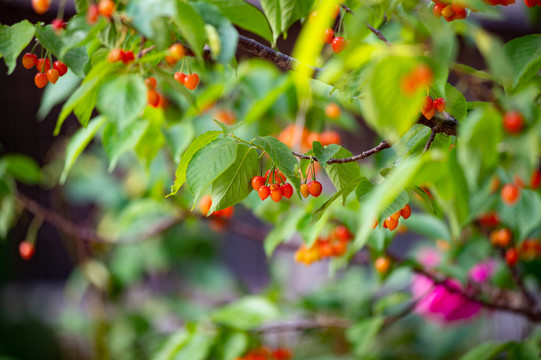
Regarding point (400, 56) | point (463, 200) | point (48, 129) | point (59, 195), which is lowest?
point (48, 129)

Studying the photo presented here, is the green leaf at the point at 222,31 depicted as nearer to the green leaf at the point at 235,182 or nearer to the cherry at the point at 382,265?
the green leaf at the point at 235,182

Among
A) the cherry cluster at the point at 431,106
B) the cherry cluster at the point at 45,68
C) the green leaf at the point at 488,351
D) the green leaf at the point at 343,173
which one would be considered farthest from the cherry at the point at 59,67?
the green leaf at the point at 488,351

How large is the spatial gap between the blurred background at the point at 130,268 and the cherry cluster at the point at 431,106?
2.92 feet

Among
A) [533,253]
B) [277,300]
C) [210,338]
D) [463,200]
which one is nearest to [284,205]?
[210,338]

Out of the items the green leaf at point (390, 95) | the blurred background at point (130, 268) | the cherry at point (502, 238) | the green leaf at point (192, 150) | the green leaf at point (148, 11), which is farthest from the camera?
the blurred background at point (130, 268)

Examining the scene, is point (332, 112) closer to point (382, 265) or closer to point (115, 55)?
point (382, 265)

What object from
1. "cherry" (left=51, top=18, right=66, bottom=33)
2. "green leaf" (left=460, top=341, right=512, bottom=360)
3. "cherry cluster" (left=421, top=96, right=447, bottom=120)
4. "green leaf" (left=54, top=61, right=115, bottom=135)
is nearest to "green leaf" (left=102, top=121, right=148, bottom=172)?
"green leaf" (left=54, top=61, right=115, bottom=135)

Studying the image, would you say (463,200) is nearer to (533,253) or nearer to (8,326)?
(533,253)

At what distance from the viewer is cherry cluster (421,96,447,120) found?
65 cm

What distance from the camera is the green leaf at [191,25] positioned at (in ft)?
2.03

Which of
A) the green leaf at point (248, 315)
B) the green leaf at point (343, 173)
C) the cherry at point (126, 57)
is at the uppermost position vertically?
the cherry at point (126, 57)

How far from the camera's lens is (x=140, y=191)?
6.77 ft

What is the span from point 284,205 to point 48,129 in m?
2.20

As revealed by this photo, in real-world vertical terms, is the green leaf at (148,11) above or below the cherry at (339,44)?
above
